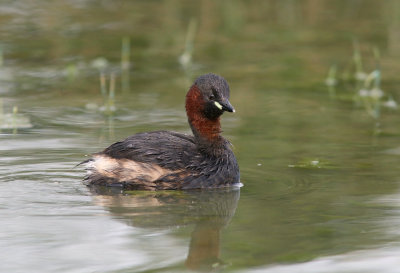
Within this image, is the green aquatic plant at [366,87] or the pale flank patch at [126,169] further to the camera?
the green aquatic plant at [366,87]

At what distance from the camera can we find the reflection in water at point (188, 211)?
593 centimetres

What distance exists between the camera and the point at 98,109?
35.3 feet

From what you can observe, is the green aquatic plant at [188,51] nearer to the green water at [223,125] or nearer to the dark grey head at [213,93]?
the green water at [223,125]

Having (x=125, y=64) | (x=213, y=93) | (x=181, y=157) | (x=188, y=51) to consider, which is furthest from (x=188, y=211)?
(x=188, y=51)

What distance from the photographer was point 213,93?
7.89 m

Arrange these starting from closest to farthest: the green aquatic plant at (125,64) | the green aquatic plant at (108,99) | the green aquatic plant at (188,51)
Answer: the green aquatic plant at (108,99) < the green aquatic plant at (125,64) < the green aquatic plant at (188,51)

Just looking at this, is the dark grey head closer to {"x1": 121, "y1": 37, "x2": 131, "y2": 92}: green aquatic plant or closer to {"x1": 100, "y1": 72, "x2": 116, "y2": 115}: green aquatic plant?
{"x1": 100, "y1": 72, "x2": 116, "y2": 115}: green aquatic plant

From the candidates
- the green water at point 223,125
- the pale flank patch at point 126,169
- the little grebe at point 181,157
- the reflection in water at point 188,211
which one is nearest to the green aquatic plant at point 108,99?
the green water at point 223,125

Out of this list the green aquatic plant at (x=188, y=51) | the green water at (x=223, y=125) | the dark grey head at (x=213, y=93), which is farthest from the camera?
the green aquatic plant at (x=188, y=51)

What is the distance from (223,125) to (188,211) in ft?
10.8

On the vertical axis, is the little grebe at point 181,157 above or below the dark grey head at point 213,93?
below

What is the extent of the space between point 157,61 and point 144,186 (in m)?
6.23

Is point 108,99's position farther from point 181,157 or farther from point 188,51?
point 181,157

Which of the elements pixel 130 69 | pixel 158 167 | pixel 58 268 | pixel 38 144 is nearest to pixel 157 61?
pixel 130 69
